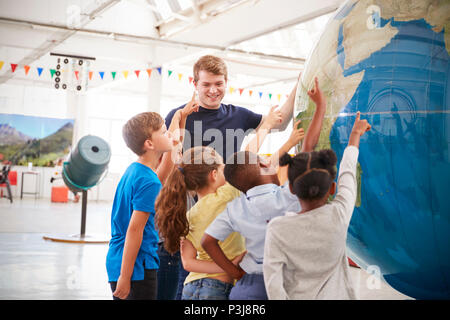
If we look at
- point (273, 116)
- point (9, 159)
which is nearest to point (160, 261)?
point (273, 116)

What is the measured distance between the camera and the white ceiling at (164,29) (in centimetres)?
842

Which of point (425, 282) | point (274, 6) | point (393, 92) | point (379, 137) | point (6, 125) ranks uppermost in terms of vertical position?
point (274, 6)

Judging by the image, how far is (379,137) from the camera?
1.70 meters

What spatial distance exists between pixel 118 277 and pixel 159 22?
8849mm

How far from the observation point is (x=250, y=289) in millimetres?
1671

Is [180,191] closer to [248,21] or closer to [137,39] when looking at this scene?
[248,21]

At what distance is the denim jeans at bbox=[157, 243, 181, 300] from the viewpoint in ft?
8.06

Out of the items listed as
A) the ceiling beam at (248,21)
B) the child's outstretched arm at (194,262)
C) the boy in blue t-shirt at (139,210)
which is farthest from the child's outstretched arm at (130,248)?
the ceiling beam at (248,21)

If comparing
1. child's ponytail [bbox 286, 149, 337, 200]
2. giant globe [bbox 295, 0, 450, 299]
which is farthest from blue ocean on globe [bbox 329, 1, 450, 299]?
child's ponytail [bbox 286, 149, 337, 200]

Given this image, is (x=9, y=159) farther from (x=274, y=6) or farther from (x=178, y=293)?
(x=178, y=293)

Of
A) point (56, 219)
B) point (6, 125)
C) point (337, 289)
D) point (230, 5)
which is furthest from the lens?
point (6, 125)

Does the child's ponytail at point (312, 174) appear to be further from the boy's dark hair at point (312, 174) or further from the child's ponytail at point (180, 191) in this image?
the child's ponytail at point (180, 191)

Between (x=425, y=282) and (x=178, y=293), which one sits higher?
(x=425, y=282)

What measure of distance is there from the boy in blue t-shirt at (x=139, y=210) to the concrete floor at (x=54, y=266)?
1032 millimetres
